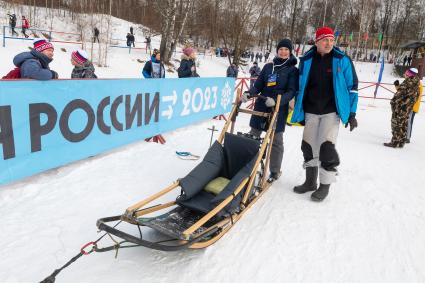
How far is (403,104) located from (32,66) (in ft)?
21.7

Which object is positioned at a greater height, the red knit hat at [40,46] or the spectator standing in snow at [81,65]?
the red knit hat at [40,46]

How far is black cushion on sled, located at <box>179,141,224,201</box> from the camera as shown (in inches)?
112

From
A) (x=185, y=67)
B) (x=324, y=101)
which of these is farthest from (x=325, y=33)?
(x=185, y=67)

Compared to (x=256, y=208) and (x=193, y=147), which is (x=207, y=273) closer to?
(x=256, y=208)

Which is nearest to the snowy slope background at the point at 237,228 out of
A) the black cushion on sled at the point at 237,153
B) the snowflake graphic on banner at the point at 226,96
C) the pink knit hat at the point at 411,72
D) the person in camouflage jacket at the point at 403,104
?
the black cushion on sled at the point at 237,153

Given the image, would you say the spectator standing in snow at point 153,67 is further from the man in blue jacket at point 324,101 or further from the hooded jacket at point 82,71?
Answer: the man in blue jacket at point 324,101

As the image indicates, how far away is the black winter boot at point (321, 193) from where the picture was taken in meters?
3.77

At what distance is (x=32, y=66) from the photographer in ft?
11.7

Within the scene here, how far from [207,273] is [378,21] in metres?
51.9

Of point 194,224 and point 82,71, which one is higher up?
point 82,71

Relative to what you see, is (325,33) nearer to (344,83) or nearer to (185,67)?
(344,83)

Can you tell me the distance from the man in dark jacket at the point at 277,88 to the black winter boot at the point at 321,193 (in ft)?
1.82

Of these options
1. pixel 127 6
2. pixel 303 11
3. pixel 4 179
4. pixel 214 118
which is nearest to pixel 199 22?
pixel 127 6

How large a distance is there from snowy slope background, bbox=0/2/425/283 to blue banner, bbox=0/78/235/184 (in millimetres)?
226
